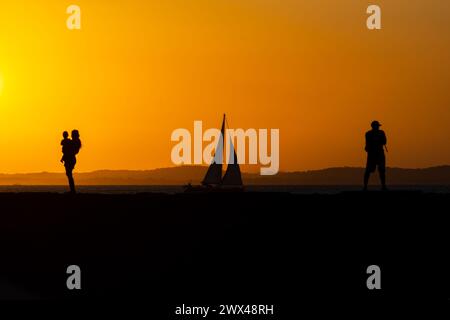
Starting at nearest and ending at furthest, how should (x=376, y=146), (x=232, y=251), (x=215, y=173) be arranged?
(x=232, y=251) → (x=376, y=146) → (x=215, y=173)

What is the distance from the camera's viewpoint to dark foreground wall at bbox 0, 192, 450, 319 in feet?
95.6

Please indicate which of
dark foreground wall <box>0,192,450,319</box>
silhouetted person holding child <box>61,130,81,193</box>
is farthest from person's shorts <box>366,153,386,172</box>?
silhouetted person holding child <box>61,130,81,193</box>

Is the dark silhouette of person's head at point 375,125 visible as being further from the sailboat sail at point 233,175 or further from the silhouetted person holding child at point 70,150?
the sailboat sail at point 233,175

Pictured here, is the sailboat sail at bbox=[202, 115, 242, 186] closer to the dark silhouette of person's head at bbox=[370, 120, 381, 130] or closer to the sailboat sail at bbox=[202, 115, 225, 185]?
the sailboat sail at bbox=[202, 115, 225, 185]

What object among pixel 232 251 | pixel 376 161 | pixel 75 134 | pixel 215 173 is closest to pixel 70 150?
pixel 75 134

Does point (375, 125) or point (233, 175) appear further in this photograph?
point (233, 175)

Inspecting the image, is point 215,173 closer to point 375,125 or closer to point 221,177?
point 221,177

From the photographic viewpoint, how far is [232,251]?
32062mm

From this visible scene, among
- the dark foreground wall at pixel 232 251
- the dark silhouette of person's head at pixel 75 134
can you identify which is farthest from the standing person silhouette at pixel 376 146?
the dark silhouette of person's head at pixel 75 134

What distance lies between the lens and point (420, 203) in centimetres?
3591
